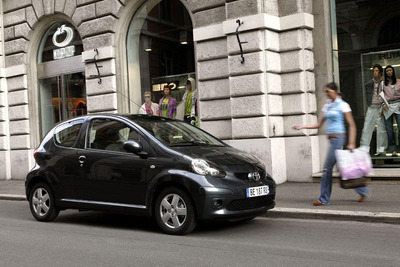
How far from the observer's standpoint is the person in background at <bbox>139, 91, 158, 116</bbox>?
46.0ft

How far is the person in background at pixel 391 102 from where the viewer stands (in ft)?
37.4

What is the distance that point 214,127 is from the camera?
11.9 m

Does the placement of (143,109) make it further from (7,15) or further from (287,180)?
(7,15)

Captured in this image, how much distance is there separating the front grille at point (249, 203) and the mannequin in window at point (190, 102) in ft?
21.2

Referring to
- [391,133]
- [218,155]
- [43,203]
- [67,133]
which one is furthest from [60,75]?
[218,155]

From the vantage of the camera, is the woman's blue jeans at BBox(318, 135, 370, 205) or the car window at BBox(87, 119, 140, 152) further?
the woman's blue jeans at BBox(318, 135, 370, 205)

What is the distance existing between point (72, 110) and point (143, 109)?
290cm

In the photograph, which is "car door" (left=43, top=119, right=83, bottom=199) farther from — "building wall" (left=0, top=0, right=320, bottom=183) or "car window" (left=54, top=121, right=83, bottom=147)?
"building wall" (left=0, top=0, right=320, bottom=183)

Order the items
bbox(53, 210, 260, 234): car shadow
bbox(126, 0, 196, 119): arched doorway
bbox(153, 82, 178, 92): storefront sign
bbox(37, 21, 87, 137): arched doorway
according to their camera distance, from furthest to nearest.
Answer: bbox(37, 21, 87, 137): arched doorway < bbox(153, 82, 178, 92): storefront sign < bbox(126, 0, 196, 119): arched doorway < bbox(53, 210, 260, 234): car shadow

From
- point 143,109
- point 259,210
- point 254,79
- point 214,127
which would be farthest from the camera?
point 143,109

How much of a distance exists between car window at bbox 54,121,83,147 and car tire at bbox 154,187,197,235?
198cm

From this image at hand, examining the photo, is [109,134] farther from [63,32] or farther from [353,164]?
[63,32]

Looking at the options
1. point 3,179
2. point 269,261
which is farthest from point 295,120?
point 3,179

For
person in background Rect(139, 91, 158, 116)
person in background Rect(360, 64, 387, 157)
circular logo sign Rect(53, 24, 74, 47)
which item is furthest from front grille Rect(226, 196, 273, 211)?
circular logo sign Rect(53, 24, 74, 47)
